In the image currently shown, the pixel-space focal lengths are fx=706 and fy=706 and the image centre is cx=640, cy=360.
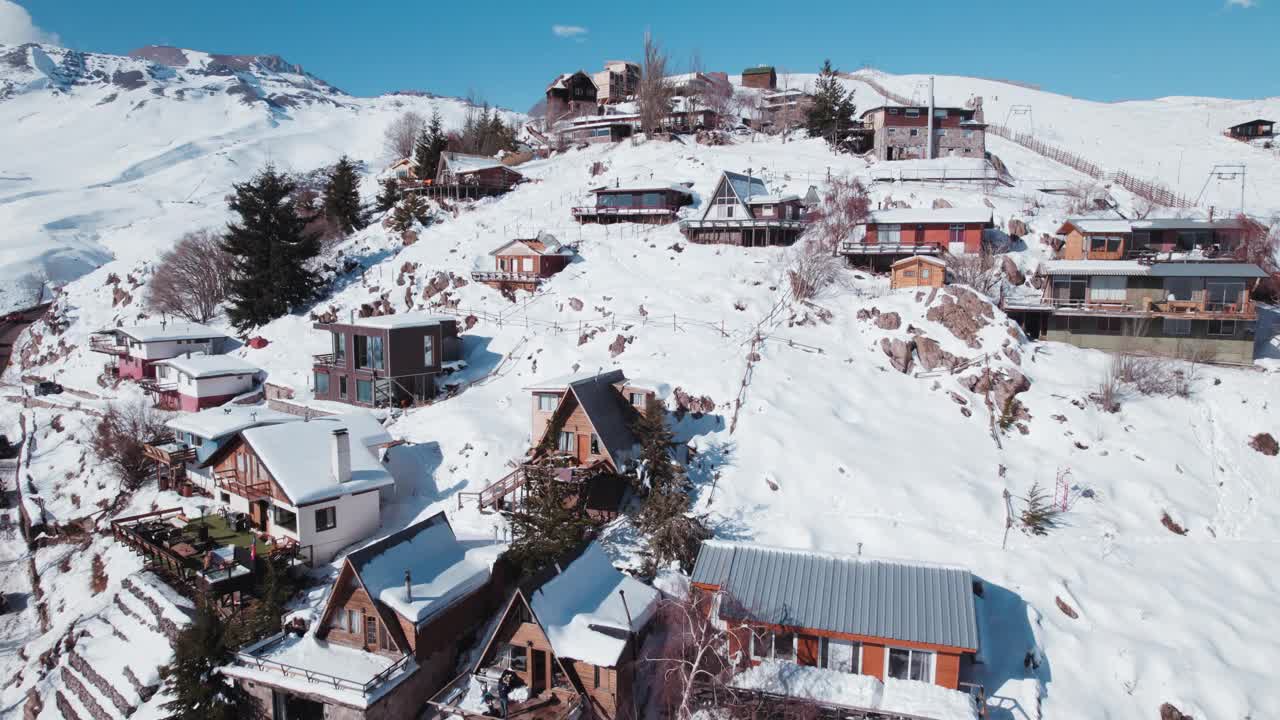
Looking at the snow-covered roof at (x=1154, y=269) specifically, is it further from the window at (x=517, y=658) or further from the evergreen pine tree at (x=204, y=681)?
the evergreen pine tree at (x=204, y=681)

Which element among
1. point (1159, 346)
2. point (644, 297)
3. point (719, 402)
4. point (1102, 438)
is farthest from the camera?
point (644, 297)

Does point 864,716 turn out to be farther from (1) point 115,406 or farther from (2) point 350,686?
(1) point 115,406

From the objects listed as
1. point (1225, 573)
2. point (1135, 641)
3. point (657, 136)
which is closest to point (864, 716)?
point (1135, 641)

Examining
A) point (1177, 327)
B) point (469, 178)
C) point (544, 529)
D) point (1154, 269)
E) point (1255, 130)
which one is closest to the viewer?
point (544, 529)

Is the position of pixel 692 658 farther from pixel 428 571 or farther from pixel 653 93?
pixel 653 93

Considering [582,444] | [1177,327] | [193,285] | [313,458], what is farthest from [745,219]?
[193,285]

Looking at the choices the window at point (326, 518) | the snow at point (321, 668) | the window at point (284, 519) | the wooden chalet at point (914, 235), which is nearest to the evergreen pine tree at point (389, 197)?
the wooden chalet at point (914, 235)
